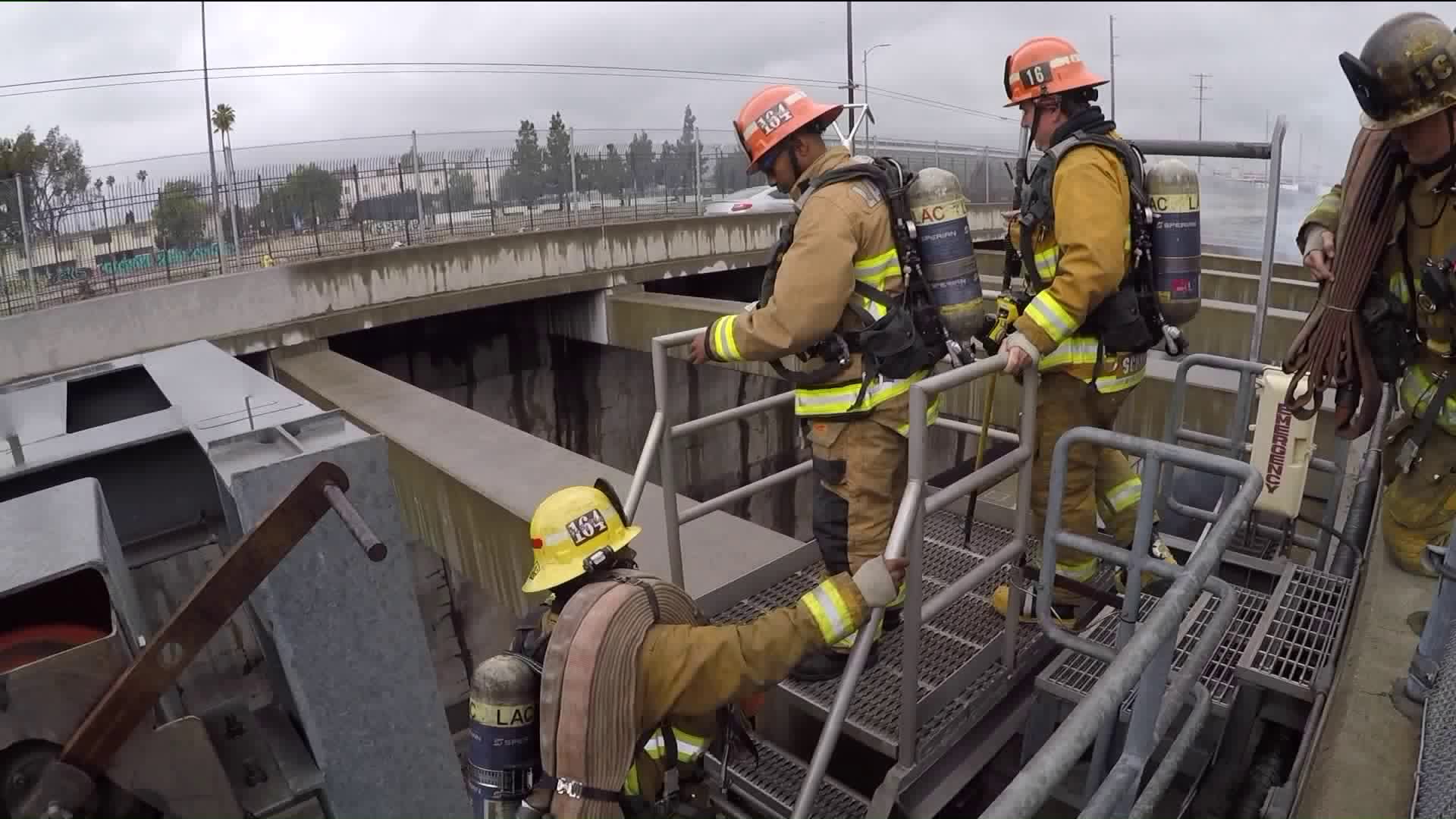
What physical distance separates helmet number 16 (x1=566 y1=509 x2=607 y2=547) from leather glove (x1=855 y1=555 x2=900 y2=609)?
666 millimetres

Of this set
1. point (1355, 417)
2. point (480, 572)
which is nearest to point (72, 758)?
point (480, 572)

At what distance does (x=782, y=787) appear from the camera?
8.60ft

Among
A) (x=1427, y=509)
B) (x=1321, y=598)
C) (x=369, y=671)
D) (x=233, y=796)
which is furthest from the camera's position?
(x=1321, y=598)

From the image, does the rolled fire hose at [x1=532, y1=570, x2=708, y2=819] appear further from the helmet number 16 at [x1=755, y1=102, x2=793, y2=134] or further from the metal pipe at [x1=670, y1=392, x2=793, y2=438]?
the helmet number 16 at [x1=755, y1=102, x2=793, y2=134]

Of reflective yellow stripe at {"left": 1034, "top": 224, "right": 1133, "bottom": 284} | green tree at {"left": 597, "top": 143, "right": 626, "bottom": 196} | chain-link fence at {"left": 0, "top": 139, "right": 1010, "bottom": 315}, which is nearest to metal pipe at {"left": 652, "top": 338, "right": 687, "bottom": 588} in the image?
reflective yellow stripe at {"left": 1034, "top": 224, "right": 1133, "bottom": 284}

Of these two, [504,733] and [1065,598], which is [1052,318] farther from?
[504,733]

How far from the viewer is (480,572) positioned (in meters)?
4.52

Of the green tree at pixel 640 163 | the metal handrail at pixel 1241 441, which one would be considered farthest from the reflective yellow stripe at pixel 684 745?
the green tree at pixel 640 163

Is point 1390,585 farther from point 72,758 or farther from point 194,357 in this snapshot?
point 194,357

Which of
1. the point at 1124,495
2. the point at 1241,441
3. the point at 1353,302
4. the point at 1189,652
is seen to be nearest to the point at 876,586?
the point at 1189,652

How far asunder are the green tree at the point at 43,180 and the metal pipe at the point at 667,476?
25.5 feet

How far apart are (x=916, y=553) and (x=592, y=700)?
3.04ft

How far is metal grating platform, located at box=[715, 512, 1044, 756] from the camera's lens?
264 centimetres

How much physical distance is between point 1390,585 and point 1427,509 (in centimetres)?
29
